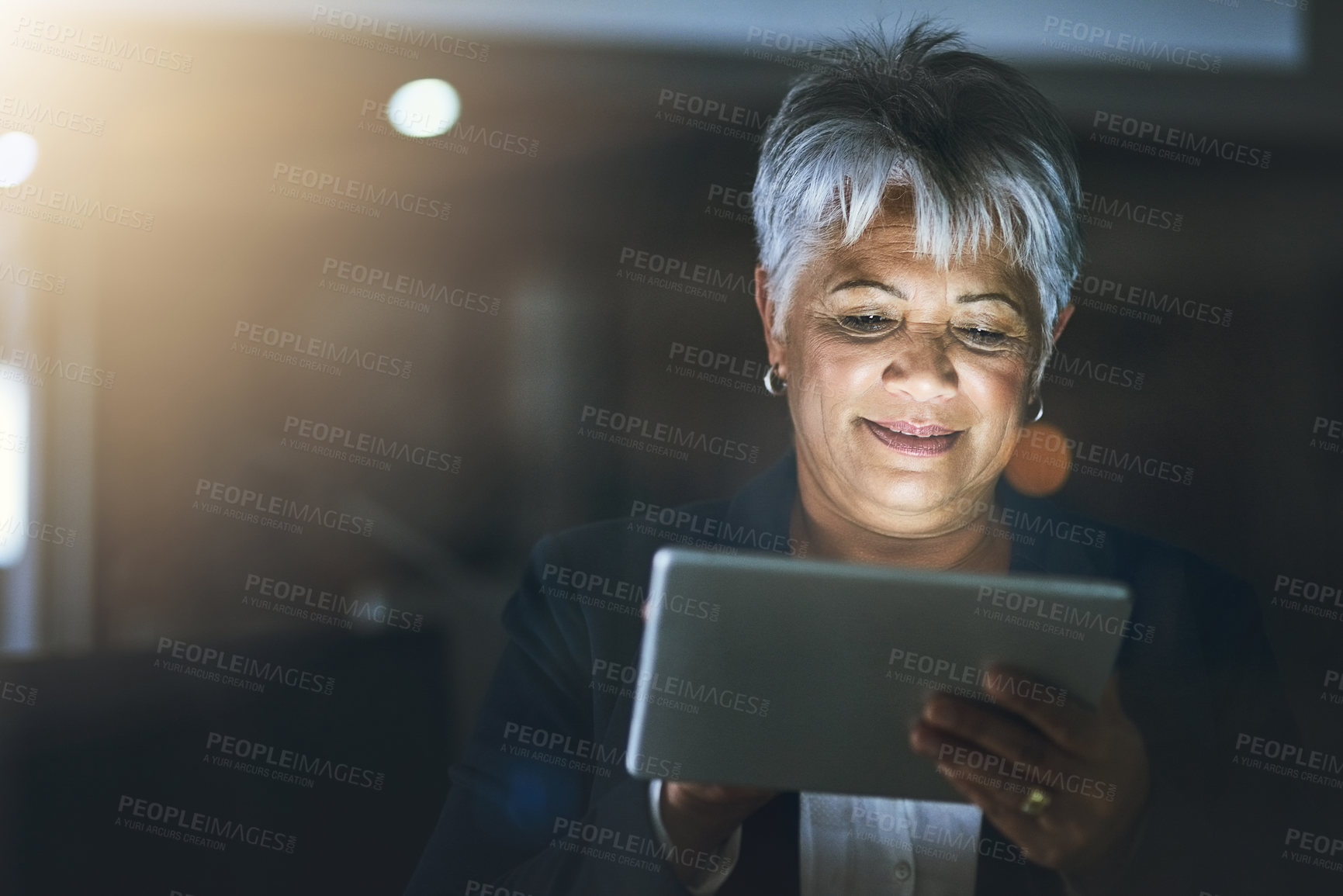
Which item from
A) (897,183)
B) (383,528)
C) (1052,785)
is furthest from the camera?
(383,528)

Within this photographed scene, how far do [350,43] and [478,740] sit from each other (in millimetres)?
1349

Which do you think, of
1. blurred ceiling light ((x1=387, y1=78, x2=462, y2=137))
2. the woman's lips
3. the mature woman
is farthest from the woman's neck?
blurred ceiling light ((x1=387, y1=78, x2=462, y2=137))

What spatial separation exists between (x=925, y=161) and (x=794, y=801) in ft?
3.63

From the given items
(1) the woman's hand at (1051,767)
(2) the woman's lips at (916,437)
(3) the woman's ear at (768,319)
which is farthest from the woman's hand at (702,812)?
(3) the woman's ear at (768,319)

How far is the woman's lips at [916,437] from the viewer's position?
1592 millimetres

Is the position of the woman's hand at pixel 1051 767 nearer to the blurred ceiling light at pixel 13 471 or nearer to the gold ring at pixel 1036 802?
the gold ring at pixel 1036 802

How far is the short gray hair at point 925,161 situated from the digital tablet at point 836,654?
523 mm

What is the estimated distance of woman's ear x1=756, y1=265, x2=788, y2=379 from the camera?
1.66m

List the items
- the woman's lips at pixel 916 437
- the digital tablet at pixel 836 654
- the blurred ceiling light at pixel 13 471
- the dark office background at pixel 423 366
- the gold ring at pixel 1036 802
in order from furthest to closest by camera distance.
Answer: the blurred ceiling light at pixel 13 471, the dark office background at pixel 423 366, the woman's lips at pixel 916 437, the gold ring at pixel 1036 802, the digital tablet at pixel 836 654

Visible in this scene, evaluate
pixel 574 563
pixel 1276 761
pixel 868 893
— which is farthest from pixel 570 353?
pixel 1276 761

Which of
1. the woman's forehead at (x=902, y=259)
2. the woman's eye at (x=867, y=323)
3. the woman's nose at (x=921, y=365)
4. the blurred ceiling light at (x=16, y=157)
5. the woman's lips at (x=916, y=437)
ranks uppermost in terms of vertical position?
the blurred ceiling light at (x=16, y=157)

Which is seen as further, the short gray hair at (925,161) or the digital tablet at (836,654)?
the short gray hair at (925,161)

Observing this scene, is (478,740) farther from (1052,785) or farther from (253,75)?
(253,75)

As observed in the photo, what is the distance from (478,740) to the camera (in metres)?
1.67
